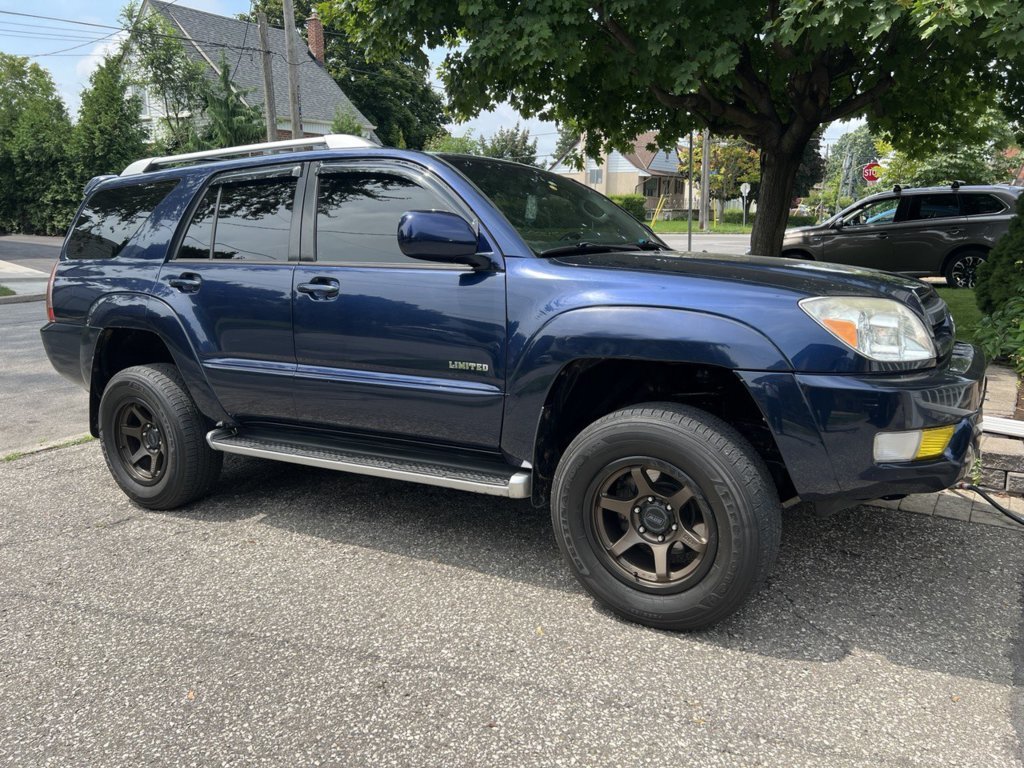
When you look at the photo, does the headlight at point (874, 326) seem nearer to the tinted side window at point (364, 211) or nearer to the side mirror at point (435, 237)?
the side mirror at point (435, 237)

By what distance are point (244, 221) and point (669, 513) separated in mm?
2555

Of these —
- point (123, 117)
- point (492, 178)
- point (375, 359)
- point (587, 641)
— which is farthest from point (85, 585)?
point (123, 117)

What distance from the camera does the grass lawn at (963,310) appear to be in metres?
7.41

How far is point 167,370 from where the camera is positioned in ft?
13.8

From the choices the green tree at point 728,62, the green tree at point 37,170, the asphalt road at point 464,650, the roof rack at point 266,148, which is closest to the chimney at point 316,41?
the green tree at point 37,170

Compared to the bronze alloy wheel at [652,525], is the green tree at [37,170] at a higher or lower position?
higher

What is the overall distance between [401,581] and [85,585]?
1384 mm

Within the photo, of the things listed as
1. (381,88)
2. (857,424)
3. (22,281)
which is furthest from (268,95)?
(381,88)

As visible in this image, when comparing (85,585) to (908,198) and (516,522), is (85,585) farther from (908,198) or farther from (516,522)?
(908,198)

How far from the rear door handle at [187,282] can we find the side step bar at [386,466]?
740 mm

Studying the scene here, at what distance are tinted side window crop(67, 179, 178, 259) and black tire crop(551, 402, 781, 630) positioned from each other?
288 cm

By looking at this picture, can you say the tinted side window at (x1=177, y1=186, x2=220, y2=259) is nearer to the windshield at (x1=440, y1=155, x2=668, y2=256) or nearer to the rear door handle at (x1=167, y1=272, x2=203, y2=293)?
the rear door handle at (x1=167, y1=272, x2=203, y2=293)

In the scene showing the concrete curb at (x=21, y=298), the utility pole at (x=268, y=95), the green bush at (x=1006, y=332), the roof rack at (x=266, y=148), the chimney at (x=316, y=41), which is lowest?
the concrete curb at (x=21, y=298)

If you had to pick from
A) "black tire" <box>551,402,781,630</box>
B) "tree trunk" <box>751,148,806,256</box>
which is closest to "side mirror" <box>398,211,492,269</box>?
"black tire" <box>551,402,781,630</box>
